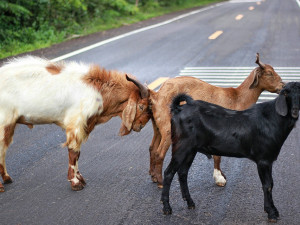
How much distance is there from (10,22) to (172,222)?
14203 mm

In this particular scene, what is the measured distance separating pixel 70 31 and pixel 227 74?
29.3 ft

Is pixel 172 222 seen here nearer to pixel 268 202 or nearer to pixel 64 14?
pixel 268 202

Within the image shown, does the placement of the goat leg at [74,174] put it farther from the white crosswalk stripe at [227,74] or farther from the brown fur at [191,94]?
the white crosswalk stripe at [227,74]

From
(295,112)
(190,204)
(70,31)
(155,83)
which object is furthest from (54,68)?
(70,31)

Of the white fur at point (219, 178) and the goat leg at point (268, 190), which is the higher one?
the goat leg at point (268, 190)

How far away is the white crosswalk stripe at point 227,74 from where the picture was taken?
11.3m

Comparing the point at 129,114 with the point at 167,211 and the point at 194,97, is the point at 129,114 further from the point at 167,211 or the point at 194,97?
the point at 167,211

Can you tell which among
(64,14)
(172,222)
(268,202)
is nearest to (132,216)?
(172,222)

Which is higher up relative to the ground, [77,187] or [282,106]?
[282,106]

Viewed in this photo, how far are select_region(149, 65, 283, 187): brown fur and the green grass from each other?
30.6 ft

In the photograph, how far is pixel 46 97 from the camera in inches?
246

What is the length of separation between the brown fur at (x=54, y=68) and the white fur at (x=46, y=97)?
0.18ft

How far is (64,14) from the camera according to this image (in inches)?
793

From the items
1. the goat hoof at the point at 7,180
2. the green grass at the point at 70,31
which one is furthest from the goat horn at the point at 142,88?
the green grass at the point at 70,31
